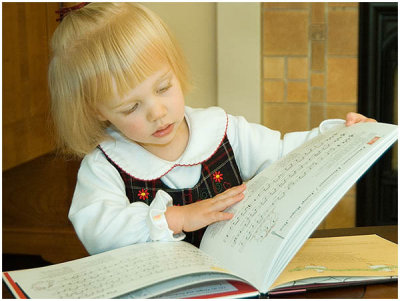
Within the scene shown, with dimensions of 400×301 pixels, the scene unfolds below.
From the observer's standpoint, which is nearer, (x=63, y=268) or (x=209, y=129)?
(x=63, y=268)

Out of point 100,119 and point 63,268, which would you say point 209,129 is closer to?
point 100,119

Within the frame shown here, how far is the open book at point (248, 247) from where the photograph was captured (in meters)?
0.65

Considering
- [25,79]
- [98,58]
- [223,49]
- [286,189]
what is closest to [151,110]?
[98,58]

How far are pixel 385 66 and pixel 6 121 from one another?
1292 mm

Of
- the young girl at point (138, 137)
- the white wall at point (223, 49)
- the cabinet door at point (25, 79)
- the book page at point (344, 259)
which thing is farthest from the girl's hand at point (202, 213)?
the white wall at point (223, 49)

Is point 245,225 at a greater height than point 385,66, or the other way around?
point 385,66

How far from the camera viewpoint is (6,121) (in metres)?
1.71

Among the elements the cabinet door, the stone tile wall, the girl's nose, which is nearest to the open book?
the girl's nose

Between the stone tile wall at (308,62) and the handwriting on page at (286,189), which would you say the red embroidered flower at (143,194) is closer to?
the handwriting on page at (286,189)

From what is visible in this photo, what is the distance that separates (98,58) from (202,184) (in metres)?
0.28

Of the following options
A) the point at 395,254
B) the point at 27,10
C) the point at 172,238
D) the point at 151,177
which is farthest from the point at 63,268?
the point at 27,10

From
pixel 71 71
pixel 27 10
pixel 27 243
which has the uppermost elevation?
pixel 27 10

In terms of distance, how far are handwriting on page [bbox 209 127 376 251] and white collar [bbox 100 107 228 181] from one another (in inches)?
8.2

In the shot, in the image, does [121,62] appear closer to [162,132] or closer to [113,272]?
[162,132]
